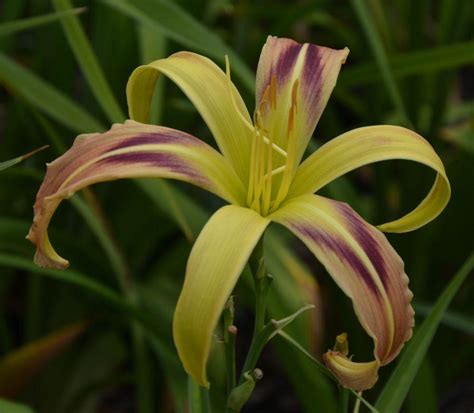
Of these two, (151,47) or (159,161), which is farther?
(151,47)

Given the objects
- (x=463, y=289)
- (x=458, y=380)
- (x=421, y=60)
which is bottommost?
(x=458, y=380)

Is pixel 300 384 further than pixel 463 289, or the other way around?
pixel 463 289

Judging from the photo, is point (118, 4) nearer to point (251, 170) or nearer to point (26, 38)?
point (251, 170)

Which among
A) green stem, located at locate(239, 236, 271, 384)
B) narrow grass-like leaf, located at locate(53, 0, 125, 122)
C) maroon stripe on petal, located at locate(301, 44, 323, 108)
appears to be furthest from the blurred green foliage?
green stem, located at locate(239, 236, 271, 384)

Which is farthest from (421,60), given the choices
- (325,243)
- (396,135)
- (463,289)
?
(325,243)

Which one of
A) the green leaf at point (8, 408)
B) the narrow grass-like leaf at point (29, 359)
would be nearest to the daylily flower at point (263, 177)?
the green leaf at point (8, 408)

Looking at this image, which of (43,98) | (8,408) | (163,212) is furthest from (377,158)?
(163,212)

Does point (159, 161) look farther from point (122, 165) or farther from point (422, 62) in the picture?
point (422, 62)

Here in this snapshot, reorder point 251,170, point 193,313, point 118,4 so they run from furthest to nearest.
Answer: point 118,4, point 251,170, point 193,313
